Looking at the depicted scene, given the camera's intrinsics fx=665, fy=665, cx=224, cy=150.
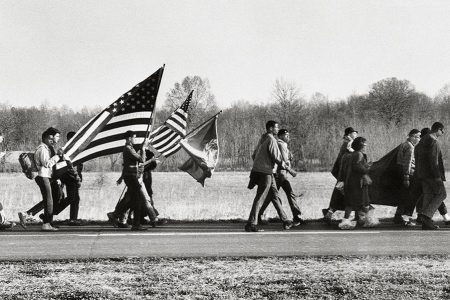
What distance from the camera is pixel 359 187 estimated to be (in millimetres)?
12297

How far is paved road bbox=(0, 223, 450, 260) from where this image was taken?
9422 mm

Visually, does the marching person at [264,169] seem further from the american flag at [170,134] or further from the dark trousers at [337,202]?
the american flag at [170,134]

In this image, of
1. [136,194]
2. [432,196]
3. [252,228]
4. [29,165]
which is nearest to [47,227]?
[29,165]

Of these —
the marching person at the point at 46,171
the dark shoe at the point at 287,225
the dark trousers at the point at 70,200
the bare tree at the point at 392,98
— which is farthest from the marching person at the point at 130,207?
the bare tree at the point at 392,98

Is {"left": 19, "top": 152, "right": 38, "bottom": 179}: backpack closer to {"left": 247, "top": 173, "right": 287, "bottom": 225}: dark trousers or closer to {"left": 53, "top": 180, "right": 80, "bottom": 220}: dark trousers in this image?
{"left": 53, "top": 180, "right": 80, "bottom": 220}: dark trousers

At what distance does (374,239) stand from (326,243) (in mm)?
924

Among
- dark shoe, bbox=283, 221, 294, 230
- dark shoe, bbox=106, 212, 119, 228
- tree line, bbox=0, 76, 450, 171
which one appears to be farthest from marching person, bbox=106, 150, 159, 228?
tree line, bbox=0, 76, 450, 171

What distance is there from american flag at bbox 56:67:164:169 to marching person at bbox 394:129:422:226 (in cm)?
497

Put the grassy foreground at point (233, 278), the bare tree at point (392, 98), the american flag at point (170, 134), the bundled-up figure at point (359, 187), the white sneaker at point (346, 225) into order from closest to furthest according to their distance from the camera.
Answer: the grassy foreground at point (233, 278)
the white sneaker at point (346, 225)
the bundled-up figure at point (359, 187)
the american flag at point (170, 134)
the bare tree at point (392, 98)

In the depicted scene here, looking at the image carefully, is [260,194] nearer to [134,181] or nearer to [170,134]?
[134,181]

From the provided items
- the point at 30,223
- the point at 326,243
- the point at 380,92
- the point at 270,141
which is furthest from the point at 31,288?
the point at 380,92

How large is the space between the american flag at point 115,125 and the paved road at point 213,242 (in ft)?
4.82

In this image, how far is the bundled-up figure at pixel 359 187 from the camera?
12.2m

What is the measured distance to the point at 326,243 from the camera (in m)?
10.3
